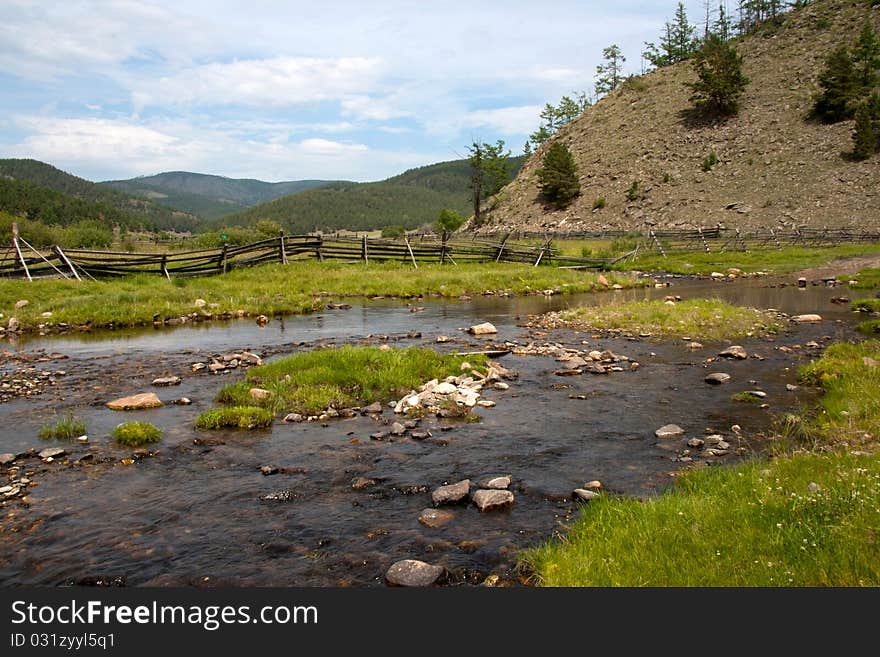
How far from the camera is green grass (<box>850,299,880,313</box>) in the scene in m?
19.8

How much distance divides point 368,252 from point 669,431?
30188 mm

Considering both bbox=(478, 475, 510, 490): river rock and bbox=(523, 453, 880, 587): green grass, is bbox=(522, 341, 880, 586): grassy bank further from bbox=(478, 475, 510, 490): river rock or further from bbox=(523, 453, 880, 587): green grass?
bbox=(478, 475, 510, 490): river rock

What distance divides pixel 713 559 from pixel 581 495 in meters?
2.14

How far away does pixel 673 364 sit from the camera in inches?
516

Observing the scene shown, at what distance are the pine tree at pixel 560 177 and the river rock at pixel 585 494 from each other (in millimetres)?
69469

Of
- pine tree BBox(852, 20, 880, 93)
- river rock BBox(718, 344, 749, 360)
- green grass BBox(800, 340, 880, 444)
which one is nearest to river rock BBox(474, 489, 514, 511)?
green grass BBox(800, 340, 880, 444)

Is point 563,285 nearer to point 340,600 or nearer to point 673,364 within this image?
point 673,364

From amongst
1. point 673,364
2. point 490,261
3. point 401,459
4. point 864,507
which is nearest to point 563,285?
Result: point 490,261

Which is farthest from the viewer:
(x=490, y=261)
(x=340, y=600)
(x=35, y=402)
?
(x=490, y=261)

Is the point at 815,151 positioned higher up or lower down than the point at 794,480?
higher up

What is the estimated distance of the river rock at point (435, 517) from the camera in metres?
5.93

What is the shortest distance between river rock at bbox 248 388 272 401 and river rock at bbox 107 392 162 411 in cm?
171

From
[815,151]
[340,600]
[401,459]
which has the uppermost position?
[815,151]

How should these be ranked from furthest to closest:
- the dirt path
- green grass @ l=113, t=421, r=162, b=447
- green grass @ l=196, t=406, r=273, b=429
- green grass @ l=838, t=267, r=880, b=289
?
the dirt path → green grass @ l=838, t=267, r=880, b=289 → green grass @ l=196, t=406, r=273, b=429 → green grass @ l=113, t=421, r=162, b=447
